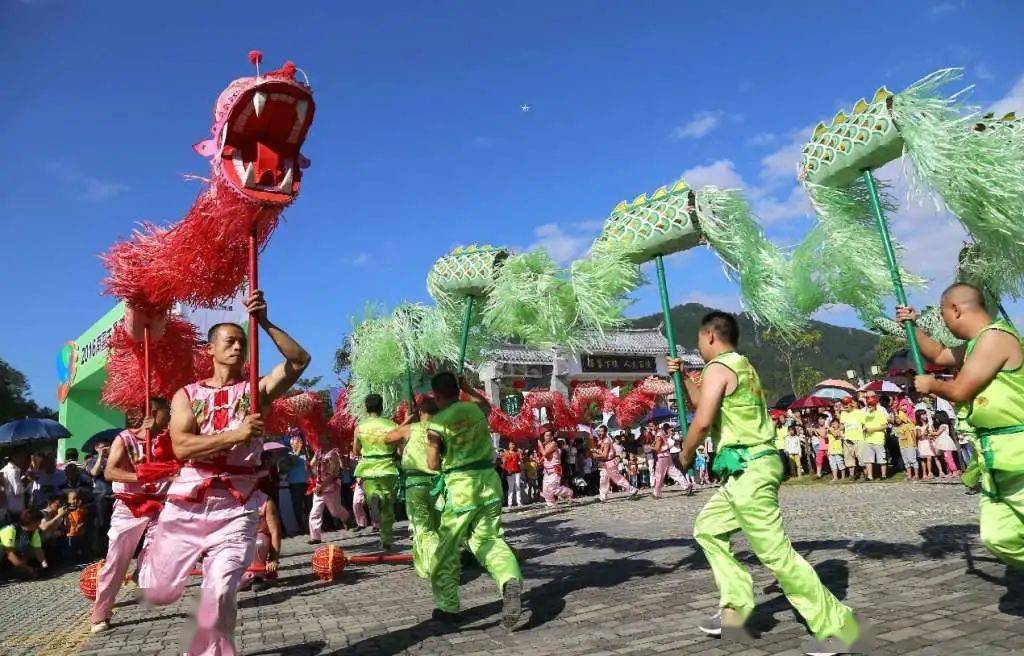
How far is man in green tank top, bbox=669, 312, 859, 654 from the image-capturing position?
344 centimetres

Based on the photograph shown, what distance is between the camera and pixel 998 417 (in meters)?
3.43

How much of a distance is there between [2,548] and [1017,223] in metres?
10.8

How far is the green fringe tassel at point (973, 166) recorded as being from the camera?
468 centimetres

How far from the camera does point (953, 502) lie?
872cm

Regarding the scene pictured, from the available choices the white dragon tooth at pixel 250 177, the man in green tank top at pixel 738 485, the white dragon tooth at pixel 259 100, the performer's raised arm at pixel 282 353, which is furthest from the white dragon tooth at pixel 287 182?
the man in green tank top at pixel 738 485

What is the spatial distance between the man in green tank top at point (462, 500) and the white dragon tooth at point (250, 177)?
186 cm

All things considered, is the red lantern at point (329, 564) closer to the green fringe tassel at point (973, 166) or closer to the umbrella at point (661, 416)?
the green fringe tassel at point (973, 166)

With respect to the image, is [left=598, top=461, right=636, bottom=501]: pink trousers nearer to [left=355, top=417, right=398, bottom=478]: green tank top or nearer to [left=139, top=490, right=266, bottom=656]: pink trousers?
[left=355, top=417, right=398, bottom=478]: green tank top

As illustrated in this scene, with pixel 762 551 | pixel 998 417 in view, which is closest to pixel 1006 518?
pixel 998 417

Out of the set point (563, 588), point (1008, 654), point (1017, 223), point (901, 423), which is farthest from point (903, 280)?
point (901, 423)

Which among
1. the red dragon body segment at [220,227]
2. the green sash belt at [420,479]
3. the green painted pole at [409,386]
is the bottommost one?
the green sash belt at [420,479]

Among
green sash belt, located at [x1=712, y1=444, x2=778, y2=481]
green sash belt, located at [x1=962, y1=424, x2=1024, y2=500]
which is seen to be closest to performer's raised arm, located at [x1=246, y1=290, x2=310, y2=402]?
green sash belt, located at [x1=712, y1=444, x2=778, y2=481]

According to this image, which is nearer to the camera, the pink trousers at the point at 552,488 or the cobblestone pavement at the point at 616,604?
the cobblestone pavement at the point at 616,604

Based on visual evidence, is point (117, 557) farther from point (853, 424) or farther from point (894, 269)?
point (853, 424)
